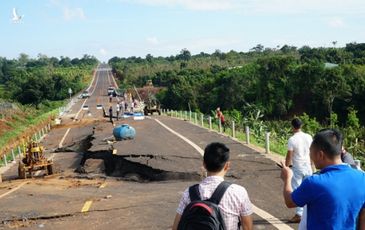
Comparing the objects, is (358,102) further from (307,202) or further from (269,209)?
(307,202)

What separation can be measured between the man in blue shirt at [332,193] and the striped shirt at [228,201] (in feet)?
1.38

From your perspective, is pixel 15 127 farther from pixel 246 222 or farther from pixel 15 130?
pixel 246 222

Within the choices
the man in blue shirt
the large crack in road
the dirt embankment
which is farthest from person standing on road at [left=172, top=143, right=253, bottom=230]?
the dirt embankment

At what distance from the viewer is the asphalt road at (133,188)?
975cm

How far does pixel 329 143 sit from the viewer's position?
427 cm

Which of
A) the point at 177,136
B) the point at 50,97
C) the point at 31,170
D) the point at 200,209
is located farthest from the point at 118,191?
the point at 50,97

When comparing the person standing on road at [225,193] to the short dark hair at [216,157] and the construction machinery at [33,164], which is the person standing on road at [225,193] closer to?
the short dark hair at [216,157]

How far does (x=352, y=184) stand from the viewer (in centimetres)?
418

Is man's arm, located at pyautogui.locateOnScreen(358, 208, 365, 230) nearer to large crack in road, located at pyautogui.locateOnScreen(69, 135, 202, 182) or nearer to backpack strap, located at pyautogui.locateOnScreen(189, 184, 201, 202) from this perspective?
backpack strap, located at pyautogui.locateOnScreen(189, 184, 201, 202)

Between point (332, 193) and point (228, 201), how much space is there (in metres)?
0.83

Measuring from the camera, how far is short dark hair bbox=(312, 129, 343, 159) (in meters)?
4.25

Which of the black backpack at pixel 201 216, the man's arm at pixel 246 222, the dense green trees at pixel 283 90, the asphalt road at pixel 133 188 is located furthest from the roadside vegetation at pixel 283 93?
the black backpack at pixel 201 216

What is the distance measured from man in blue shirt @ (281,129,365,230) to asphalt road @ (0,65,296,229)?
4.29 metres

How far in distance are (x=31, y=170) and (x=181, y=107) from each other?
58538 millimetres
